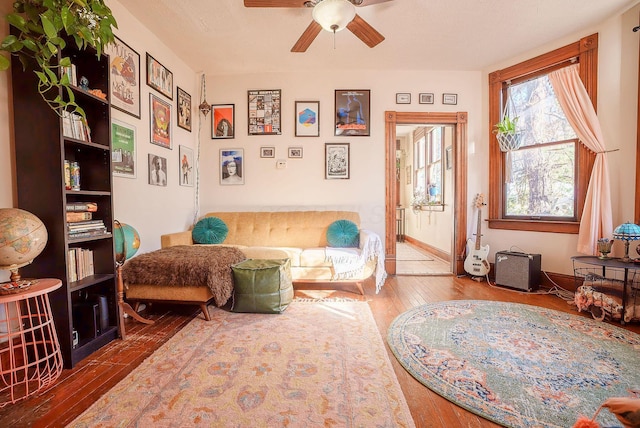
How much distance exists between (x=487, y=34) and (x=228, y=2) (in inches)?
110

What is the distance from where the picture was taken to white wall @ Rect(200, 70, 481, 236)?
4.12 meters

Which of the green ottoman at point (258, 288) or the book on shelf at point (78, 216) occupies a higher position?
the book on shelf at point (78, 216)

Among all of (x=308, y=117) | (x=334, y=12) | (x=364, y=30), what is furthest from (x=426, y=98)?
(x=334, y=12)

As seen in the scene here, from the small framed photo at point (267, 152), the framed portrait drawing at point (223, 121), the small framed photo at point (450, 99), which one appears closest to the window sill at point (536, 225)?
the small framed photo at point (450, 99)

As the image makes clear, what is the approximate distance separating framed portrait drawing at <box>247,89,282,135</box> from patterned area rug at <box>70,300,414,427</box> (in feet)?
9.03

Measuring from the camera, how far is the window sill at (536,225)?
133 inches

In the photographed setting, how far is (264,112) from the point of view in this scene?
4.12m

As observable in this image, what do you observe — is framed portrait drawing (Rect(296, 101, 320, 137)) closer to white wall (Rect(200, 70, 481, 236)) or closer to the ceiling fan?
white wall (Rect(200, 70, 481, 236))

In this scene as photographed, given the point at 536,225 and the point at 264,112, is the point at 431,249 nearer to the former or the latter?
the point at 536,225

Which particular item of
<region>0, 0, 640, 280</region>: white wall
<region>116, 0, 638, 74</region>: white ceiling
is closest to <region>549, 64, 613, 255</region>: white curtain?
<region>116, 0, 638, 74</region>: white ceiling

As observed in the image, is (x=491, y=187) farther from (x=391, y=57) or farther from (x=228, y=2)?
(x=228, y=2)

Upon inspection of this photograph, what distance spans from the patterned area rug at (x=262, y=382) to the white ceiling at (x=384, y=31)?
2942 millimetres

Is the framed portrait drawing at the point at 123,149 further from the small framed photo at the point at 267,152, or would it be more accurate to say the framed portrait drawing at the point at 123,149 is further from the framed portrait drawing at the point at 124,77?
the small framed photo at the point at 267,152

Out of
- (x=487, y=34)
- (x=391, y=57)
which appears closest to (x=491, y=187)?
(x=487, y=34)
